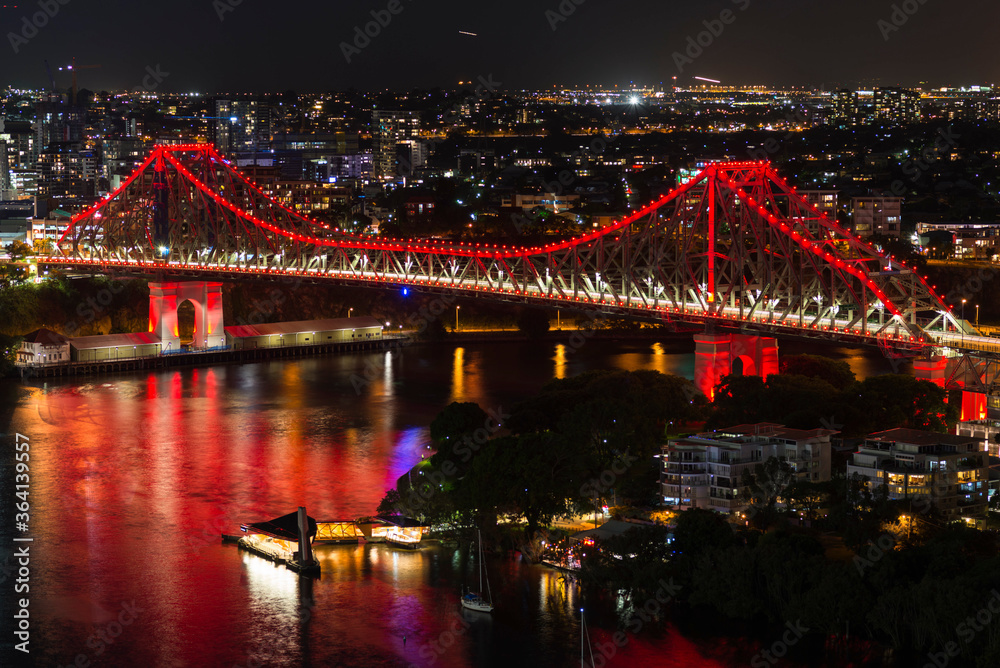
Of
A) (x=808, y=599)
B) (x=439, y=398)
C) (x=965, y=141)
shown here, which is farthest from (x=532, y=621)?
(x=965, y=141)

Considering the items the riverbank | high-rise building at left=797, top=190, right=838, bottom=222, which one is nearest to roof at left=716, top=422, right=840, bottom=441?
the riverbank

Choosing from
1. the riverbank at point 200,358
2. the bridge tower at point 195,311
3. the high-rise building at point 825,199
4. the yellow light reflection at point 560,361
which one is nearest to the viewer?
the yellow light reflection at point 560,361

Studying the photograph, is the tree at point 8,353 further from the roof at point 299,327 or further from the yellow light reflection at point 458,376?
the yellow light reflection at point 458,376

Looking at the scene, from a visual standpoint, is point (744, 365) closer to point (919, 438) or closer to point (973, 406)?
point (973, 406)

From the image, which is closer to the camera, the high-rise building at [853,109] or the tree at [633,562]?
the tree at [633,562]

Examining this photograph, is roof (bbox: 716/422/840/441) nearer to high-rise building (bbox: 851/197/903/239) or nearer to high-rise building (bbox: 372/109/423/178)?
high-rise building (bbox: 851/197/903/239)

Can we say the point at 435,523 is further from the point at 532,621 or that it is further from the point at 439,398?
the point at 439,398

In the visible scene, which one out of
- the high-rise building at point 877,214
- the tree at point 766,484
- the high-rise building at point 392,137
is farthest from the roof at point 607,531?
the high-rise building at point 392,137
